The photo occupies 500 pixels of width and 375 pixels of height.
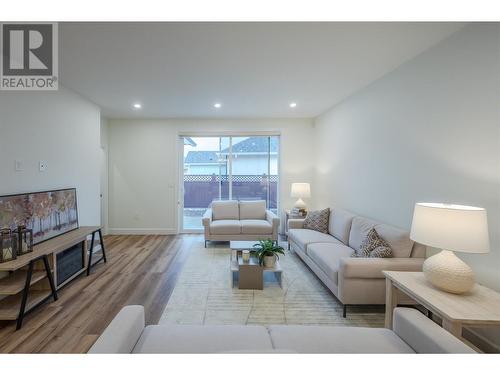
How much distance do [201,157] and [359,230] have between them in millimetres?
3829

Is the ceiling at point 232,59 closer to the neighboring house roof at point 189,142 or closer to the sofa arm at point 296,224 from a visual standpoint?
the neighboring house roof at point 189,142

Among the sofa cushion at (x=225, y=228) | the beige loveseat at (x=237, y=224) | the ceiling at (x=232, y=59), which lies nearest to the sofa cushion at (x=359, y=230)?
the beige loveseat at (x=237, y=224)

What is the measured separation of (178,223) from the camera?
5.35 m

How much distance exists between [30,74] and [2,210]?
1.50 metres

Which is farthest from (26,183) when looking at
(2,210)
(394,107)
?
(394,107)

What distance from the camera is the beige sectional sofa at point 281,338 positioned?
1.18 metres

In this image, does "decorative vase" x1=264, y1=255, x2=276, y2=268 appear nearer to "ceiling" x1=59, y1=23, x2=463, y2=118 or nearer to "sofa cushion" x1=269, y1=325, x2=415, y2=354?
"sofa cushion" x1=269, y1=325, x2=415, y2=354

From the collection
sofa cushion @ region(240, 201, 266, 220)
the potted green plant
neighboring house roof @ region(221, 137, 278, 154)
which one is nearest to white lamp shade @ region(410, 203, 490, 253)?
the potted green plant

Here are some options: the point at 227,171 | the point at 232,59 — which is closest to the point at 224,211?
the point at 227,171

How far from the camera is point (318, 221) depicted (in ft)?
12.8

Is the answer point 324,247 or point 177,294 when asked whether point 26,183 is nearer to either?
point 177,294

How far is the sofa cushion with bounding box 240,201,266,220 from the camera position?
4930 mm

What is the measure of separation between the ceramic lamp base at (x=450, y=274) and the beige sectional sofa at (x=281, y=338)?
46 cm

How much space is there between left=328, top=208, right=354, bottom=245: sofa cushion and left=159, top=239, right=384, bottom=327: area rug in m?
0.70
